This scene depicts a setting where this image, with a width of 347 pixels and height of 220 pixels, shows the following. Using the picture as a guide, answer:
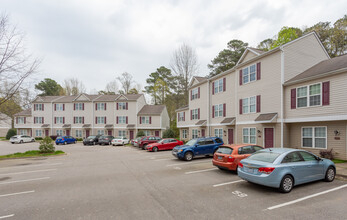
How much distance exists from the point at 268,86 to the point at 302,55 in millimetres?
3769

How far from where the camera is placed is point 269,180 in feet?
20.4

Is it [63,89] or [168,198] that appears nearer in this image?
[168,198]

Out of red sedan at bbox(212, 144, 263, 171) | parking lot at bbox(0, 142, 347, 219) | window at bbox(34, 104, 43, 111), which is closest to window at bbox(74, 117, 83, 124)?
window at bbox(34, 104, 43, 111)

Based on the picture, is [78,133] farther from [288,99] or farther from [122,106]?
[288,99]

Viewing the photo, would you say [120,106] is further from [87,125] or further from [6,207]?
[6,207]

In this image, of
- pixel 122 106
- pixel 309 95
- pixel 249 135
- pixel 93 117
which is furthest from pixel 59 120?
pixel 309 95

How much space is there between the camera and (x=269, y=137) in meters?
15.7

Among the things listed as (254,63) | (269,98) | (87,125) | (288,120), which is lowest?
(87,125)

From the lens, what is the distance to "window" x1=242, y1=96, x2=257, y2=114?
1721cm

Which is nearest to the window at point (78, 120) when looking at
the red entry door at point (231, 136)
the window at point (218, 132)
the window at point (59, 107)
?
the window at point (59, 107)

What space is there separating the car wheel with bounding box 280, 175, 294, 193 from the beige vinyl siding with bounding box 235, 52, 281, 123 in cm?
964

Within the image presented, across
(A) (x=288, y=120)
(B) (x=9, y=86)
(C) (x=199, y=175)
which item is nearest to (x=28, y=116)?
(B) (x=9, y=86)

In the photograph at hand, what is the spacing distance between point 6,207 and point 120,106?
33292 mm

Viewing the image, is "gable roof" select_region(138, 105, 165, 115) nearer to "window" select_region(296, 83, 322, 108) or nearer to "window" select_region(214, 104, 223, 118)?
"window" select_region(214, 104, 223, 118)
